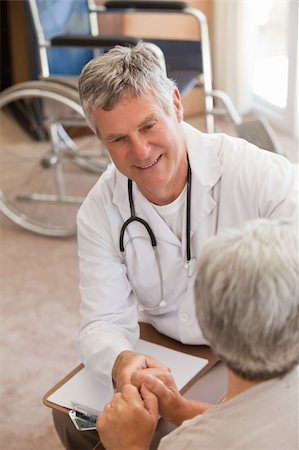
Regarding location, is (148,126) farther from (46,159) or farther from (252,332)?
(46,159)

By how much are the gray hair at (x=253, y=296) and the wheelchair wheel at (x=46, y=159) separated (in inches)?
77.0

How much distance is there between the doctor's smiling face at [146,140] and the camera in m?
1.39

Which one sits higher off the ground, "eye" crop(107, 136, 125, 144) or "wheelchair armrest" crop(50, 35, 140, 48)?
"eye" crop(107, 136, 125, 144)

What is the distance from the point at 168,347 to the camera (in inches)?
64.4

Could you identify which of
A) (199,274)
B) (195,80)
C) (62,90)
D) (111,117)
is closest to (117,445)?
(199,274)

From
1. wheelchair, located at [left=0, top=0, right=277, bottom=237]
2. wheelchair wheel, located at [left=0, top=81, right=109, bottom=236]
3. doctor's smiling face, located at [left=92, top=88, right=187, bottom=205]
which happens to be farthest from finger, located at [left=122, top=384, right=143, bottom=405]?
wheelchair wheel, located at [left=0, top=81, right=109, bottom=236]

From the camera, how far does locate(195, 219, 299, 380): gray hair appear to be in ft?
2.88

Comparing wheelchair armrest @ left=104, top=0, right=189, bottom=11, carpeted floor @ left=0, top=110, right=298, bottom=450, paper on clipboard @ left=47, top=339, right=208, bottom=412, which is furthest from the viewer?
wheelchair armrest @ left=104, top=0, right=189, bottom=11

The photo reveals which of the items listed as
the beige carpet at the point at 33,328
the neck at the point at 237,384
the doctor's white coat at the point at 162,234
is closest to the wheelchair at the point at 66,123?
the beige carpet at the point at 33,328

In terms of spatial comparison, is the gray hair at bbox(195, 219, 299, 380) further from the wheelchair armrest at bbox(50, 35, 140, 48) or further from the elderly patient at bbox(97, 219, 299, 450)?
the wheelchair armrest at bbox(50, 35, 140, 48)

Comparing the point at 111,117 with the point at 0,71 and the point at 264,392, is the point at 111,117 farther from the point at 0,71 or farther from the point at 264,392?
the point at 0,71

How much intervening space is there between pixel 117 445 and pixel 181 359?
37cm

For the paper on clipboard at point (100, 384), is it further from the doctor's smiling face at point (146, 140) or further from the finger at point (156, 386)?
the doctor's smiling face at point (146, 140)

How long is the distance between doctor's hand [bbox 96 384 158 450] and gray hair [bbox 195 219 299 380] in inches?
14.1
